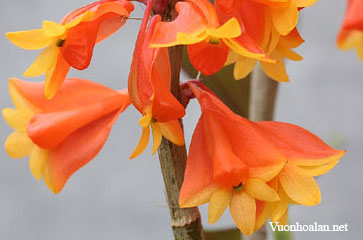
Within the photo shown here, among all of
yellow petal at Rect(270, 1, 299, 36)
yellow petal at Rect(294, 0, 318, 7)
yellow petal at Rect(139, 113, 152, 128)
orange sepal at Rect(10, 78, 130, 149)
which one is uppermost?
yellow petal at Rect(294, 0, 318, 7)

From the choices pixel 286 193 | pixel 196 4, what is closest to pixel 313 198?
pixel 286 193

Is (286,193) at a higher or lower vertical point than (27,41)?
lower

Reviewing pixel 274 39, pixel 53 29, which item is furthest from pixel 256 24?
pixel 53 29

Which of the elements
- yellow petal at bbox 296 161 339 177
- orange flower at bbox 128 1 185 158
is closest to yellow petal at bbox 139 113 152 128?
orange flower at bbox 128 1 185 158

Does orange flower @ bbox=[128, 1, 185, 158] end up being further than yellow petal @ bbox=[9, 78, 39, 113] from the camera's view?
No

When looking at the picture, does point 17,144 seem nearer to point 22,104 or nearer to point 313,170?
point 22,104

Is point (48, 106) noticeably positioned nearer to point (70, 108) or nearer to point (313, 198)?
point (70, 108)

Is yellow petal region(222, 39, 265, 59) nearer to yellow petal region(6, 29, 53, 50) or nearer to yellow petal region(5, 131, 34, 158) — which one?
yellow petal region(6, 29, 53, 50)
